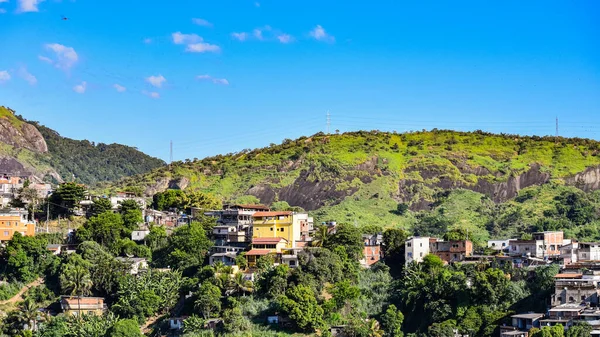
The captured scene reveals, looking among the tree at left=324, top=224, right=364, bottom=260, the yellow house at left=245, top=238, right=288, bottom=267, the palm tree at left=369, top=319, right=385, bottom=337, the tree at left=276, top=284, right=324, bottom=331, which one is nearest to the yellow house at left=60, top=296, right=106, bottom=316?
the yellow house at left=245, top=238, right=288, bottom=267

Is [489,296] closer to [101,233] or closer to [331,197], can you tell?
[101,233]

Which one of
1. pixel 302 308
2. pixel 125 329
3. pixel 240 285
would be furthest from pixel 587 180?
pixel 125 329

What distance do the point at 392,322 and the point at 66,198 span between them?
97.9 feet

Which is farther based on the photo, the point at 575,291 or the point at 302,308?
the point at 302,308

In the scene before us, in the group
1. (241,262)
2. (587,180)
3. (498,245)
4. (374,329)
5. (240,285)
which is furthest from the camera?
(587,180)

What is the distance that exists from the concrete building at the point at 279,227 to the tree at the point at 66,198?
15312mm

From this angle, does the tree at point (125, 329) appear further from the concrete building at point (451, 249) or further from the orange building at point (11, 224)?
the concrete building at point (451, 249)

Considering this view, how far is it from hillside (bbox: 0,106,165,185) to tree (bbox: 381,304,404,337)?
69.3 meters

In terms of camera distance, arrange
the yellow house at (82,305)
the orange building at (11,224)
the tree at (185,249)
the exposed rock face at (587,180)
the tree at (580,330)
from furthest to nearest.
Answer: the exposed rock face at (587,180) < the orange building at (11,224) < the tree at (185,249) < the yellow house at (82,305) < the tree at (580,330)

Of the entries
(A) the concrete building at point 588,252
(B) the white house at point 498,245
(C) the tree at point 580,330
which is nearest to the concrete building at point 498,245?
(B) the white house at point 498,245

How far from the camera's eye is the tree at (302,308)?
188 ft

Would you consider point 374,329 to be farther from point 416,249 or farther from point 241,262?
point 241,262

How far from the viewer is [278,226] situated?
2697 inches

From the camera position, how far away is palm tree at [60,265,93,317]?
62438 mm
